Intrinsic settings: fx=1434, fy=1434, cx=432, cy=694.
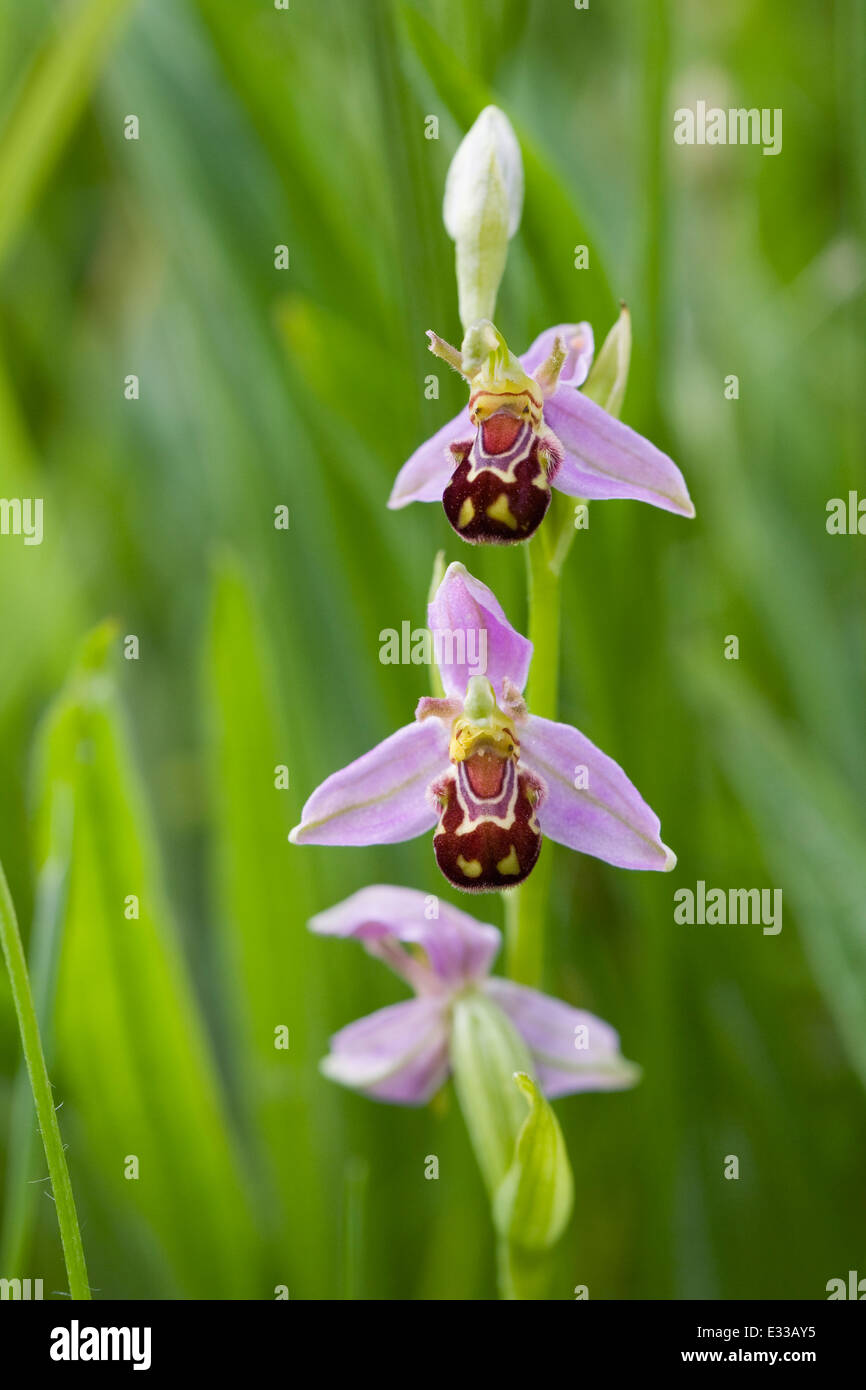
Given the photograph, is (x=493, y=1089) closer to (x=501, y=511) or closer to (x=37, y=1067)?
(x=37, y=1067)

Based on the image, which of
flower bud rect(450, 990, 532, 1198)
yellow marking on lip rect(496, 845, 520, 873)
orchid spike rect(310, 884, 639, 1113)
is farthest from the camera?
orchid spike rect(310, 884, 639, 1113)

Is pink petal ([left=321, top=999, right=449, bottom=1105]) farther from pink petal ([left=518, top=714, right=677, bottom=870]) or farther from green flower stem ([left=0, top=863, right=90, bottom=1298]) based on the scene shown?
green flower stem ([left=0, top=863, right=90, bottom=1298])

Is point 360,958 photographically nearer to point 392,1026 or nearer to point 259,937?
point 259,937

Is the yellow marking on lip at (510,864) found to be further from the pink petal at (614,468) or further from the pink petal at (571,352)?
the pink petal at (571,352)

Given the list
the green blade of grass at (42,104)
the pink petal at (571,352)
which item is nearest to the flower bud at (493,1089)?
the pink petal at (571,352)

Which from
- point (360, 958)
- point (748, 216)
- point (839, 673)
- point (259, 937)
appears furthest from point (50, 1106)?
point (748, 216)

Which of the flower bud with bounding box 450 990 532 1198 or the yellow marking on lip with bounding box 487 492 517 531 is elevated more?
the yellow marking on lip with bounding box 487 492 517 531

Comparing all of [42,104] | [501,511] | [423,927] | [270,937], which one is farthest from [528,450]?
[42,104]

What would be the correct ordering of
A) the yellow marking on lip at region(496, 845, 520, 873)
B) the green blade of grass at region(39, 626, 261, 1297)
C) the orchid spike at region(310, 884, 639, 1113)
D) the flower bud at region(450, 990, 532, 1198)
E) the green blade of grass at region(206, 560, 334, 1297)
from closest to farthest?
the yellow marking on lip at region(496, 845, 520, 873) → the flower bud at region(450, 990, 532, 1198) → the orchid spike at region(310, 884, 639, 1113) → the green blade of grass at region(39, 626, 261, 1297) → the green blade of grass at region(206, 560, 334, 1297)

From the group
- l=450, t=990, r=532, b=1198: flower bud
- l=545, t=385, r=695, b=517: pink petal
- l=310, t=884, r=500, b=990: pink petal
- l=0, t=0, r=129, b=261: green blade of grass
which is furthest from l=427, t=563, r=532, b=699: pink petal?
l=0, t=0, r=129, b=261: green blade of grass
